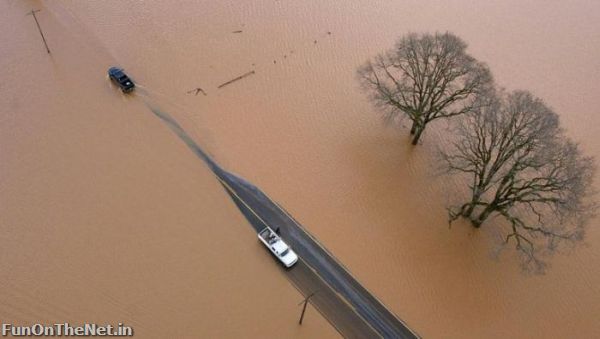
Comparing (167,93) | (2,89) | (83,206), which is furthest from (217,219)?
(2,89)

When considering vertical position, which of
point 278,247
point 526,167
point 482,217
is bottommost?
point 482,217

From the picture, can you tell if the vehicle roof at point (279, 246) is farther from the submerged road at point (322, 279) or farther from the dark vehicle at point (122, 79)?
the dark vehicle at point (122, 79)

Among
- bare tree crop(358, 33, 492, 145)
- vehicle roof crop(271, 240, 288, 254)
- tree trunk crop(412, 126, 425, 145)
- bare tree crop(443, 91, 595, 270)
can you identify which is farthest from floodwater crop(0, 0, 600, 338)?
bare tree crop(358, 33, 492, 145)

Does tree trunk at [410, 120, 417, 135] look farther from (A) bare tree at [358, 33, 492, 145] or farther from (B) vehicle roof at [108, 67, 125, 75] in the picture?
(B) vehicle roof at [108, 67, 125, 75]

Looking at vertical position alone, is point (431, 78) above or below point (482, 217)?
above

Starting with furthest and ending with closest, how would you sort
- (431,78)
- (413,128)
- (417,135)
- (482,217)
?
(413,128), (417,135), (431,78), (482,217)

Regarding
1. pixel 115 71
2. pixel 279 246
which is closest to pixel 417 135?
pixel 279 246

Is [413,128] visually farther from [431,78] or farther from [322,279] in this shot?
[322,279]

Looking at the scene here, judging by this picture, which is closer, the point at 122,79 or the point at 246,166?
the point at 246,166
